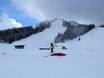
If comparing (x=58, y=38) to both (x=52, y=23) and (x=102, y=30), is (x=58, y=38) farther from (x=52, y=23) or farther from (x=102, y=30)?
(x=52, y=23)

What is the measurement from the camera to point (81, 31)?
107m

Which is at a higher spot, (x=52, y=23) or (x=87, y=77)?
(x=52, y=23)

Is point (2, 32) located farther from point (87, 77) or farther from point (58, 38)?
point (87, 77)

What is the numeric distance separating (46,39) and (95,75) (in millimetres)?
88772

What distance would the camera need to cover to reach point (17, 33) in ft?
368

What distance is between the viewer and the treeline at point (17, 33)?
110150mm

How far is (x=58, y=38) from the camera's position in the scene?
9694cm

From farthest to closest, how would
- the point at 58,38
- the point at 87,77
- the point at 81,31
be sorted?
1. the point at 81,31
2. the point at 58,38
3. the point at 87,77

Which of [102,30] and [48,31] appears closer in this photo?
[102,30]

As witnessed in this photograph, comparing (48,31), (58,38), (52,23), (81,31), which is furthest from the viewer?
(52,23)

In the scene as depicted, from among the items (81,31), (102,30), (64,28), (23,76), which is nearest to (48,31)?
(64,28)

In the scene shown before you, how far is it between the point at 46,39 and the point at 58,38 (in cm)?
621

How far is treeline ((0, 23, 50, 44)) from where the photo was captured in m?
110

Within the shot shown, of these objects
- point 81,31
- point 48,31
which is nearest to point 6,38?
point 48,31
